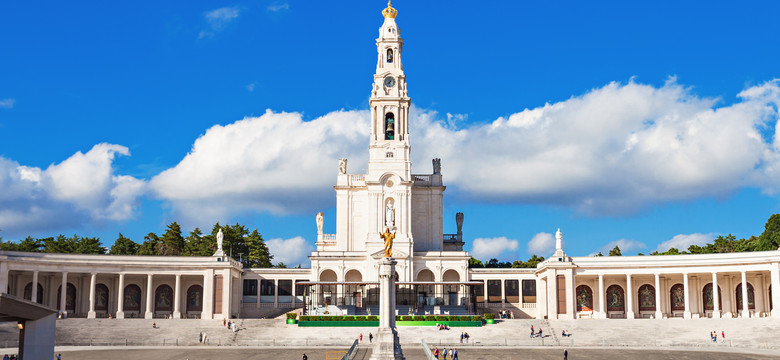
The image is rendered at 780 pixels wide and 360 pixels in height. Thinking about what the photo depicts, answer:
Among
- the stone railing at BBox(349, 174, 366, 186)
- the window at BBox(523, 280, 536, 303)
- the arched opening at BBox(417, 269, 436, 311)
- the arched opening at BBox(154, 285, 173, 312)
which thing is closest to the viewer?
the arched opening at BBox(417, 269, 436, 311)

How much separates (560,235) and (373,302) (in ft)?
67.8

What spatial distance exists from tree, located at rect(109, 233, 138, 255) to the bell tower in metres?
36.4

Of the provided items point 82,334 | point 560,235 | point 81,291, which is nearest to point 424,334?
point 560,235

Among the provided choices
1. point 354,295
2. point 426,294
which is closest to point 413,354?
point 354,295

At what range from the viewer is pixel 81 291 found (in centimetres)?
8762

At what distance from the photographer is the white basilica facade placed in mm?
84062

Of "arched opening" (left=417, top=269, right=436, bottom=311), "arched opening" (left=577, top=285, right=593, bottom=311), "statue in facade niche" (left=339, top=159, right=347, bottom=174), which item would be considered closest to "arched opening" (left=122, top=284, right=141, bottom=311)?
"statue in facade niche" (left=339, top=159, right=347, bottom=174)

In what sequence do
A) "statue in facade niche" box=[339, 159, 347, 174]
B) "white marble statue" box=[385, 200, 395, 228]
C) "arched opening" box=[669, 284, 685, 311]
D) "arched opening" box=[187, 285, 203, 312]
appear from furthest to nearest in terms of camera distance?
"statue in facade niche" box=[339, 159, 347, 174]
"arched opening" box=[187, 285, 203, 312]
"white marble statue" box=[385, 200, 395, 228]
"arched opening" box=[669, 284, 685, 311]

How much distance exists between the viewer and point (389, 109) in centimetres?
9725

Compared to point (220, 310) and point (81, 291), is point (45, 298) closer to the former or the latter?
point (81, 291)

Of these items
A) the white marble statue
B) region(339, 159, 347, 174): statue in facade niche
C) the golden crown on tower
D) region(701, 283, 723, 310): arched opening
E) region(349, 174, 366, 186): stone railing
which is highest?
the golden crown on tower

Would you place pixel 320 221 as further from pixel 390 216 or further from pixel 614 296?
pixel 614 296

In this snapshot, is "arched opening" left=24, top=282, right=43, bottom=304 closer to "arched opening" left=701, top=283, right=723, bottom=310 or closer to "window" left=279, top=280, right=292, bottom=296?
"window" left=279, top=280, right=292, bottom=296

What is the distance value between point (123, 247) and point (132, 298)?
68.7 feet
